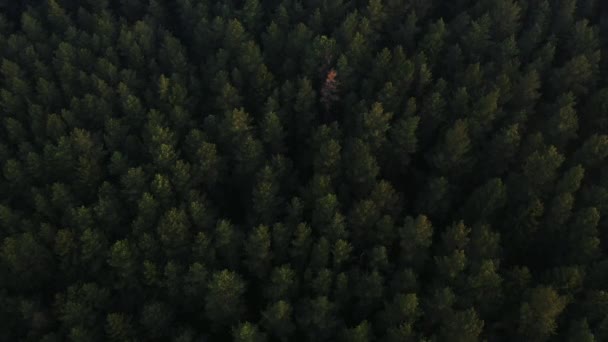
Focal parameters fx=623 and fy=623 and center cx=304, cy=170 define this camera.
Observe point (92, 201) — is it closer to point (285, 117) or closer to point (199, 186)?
point (199, 186)

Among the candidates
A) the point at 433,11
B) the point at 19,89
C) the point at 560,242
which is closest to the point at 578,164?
the point at 560,242

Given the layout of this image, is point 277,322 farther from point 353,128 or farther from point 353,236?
point 353,128

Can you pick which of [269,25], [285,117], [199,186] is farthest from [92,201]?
[269,25]

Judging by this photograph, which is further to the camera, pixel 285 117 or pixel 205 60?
pixel 205 60

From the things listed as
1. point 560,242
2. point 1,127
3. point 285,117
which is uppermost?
point 560,242

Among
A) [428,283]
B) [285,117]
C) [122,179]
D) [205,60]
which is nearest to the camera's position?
[428,283]

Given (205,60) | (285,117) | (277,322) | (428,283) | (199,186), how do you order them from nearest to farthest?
(277,322) → (428,283) → (199,186) → (285,117) → (205,60)

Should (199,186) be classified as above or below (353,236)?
below
